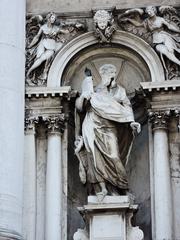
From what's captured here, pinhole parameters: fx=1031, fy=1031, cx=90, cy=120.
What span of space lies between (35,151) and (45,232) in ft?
4.46

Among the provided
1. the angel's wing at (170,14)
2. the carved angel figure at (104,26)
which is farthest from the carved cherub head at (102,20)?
the angel's wing at (170,14)

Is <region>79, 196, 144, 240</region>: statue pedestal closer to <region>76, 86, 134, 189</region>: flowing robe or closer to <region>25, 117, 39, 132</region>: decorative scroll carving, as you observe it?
<region>76, 86, 134, 189</region>: flowing robe

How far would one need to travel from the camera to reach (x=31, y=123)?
16.5 m

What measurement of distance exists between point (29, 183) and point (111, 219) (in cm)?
152

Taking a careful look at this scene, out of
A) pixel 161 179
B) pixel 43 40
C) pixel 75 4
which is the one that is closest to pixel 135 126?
pixel 161 179

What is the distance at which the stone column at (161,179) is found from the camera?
1569cm

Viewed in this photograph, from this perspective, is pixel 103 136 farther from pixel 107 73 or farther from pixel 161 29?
pixel 161 29

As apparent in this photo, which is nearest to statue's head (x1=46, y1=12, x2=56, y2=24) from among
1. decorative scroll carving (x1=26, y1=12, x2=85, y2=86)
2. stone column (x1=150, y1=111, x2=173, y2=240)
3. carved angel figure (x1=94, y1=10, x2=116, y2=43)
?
decorative scroll carving (x1=26, y1=12, x2=85, y2=86)

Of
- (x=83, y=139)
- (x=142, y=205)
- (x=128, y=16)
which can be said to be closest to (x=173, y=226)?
(x=142, y=205)

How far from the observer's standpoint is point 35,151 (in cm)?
1648

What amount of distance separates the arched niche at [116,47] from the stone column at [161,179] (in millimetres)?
732

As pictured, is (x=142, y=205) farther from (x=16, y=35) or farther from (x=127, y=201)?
(x=16, y=35)

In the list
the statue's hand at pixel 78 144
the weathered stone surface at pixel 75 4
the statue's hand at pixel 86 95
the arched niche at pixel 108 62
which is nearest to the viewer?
the statue's hand at pixel 78 144

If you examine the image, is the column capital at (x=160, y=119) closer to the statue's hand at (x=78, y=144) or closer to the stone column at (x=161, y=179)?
the stone column at (x=161, y=179)
